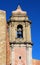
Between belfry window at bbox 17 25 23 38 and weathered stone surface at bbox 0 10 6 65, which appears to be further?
belfry window at bbox 17 25 23 38

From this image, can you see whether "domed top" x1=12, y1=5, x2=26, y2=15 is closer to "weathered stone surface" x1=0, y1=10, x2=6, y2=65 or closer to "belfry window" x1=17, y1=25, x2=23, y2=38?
"belfry window" x1=17, y1=25, x2=23, y2=38

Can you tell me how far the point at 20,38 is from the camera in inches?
1208

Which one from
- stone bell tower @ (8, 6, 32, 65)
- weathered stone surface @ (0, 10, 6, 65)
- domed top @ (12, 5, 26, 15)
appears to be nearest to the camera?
weathered stone surface @ (0, 10, 6, 65)

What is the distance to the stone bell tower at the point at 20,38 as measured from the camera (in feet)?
96.6

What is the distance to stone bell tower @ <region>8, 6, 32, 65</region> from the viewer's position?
29438 mm

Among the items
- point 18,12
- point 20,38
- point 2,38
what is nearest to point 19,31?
point 20,38

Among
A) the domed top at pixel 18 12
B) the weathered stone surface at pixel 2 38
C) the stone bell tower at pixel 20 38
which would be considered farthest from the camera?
the domed top at pixel 18 12

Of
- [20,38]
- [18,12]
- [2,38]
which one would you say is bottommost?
[20,38]

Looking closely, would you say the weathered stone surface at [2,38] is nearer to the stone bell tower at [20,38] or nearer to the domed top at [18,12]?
the stone bell tower at [20,38]

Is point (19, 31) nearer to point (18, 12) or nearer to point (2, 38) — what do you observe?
point (18, 12)

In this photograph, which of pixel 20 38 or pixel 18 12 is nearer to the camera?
pixel 20 38

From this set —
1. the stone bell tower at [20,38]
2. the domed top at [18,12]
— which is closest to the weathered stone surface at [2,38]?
the stone bell tower at [20,38]

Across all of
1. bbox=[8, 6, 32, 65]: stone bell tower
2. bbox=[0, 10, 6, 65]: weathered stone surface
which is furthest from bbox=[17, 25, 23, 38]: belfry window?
bbox=[0, 10, 6, 65]: weathered stone surface

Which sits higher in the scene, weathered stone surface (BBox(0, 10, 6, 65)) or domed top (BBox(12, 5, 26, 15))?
domed top (BBox(12, 5, 26, 15))
